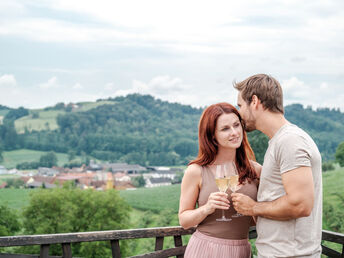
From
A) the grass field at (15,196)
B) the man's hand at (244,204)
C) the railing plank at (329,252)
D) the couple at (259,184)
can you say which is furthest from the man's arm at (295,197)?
the grass field at (15,196)

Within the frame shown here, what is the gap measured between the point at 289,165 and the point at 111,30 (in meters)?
79.4

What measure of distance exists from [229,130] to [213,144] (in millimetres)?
138

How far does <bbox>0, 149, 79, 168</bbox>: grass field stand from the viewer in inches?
1682

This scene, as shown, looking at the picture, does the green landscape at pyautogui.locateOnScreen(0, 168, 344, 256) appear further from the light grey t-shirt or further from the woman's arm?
the light grey t-shirt

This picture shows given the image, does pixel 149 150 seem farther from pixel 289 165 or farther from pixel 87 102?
pixel 289 165

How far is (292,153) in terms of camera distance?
170 centimetres

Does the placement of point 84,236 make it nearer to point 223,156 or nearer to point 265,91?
point 223,156

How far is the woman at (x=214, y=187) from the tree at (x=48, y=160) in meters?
41.9

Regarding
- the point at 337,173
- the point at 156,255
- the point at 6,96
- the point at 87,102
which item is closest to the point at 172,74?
the point at 87,102

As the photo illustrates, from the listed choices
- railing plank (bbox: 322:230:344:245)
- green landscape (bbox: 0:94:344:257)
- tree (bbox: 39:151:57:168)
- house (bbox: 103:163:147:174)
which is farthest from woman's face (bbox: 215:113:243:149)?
tree (bbox: 39:151:57:168)

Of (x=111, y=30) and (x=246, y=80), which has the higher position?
→ (x=111, y=30)

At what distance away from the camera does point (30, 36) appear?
6519 centimetres

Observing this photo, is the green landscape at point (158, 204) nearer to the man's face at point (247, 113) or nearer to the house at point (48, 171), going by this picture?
the house at point (48, 171)

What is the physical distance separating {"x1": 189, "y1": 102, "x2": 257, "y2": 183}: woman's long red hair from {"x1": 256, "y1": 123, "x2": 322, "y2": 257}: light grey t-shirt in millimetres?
335
